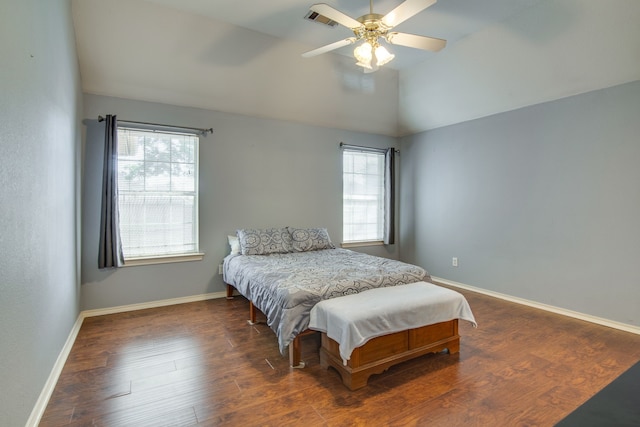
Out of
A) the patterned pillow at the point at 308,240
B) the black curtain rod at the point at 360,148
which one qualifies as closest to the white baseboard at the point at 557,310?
the patterned pillow at the point at 308,240

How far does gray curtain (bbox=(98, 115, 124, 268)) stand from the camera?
3.42m

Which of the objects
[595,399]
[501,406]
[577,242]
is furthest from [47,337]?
[577,242]

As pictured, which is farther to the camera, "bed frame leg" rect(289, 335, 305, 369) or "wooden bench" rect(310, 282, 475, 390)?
"bed frame leg" rect(289, 335, 305, 369)

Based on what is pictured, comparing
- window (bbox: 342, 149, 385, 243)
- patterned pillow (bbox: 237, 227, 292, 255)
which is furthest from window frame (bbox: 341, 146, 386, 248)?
patterned pillow (bbox: 237, 227, 292, 255)

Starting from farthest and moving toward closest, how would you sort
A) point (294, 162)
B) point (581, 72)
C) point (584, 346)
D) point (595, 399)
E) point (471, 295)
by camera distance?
point (294, 162) → point (471, 295) → point (581, 72) → point (584, 346) → point (595, 399)

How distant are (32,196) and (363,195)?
4271mm

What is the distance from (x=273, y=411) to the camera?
1.89 m

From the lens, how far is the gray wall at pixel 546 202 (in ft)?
10.3

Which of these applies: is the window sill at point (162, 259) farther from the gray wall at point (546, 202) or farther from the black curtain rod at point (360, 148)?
the gray wall at point (546, 202)

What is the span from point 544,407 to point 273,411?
1.60 meters

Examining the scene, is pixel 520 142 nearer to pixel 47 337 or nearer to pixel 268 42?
pixel 268 42

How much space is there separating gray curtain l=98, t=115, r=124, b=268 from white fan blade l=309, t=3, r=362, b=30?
253cm

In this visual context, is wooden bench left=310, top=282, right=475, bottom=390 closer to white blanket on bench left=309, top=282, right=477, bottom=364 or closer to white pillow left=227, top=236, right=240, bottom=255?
white blanket on bench left=309, top=282, right=477, bottom=364

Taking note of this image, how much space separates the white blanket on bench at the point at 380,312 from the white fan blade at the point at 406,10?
1995 mm
